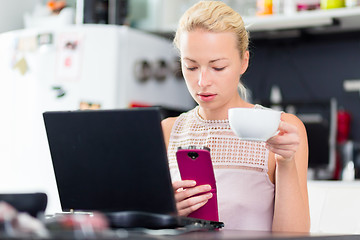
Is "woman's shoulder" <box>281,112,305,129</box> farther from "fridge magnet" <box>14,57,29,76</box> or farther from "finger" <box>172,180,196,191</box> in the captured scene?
"fridge magnet" <box>14,57,29,76</box>

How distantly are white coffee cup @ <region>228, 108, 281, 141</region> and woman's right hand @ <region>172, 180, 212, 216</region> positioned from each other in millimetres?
163

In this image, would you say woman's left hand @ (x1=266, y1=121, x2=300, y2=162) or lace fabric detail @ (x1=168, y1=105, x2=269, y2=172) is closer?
woman's left hand @ (x1=266, y1=121, x2=300, y2=162)

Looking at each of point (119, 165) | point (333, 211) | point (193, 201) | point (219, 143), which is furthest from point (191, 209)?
point (333, 211)

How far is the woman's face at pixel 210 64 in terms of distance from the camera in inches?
54.2

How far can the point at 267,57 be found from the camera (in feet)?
12.4

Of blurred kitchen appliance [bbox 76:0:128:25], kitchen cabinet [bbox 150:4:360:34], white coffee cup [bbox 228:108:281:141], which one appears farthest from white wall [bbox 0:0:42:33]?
white coffee cup [bbox 228:108:281:141]

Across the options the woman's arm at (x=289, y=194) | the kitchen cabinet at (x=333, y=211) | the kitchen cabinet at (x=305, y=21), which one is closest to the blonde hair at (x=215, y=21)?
the woman's arm at (x=289, y=194)

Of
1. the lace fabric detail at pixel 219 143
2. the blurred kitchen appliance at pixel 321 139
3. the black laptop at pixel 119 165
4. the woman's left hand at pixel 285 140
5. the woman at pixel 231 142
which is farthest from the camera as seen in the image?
the blurred kitchen appliance at pixel 321 139

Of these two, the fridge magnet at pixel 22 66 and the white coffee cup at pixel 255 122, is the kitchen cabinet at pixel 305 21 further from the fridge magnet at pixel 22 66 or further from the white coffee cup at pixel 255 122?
the white coffee cup at pixel 255 122

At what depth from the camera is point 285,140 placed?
3.51ft

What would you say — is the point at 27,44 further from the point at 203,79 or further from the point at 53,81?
the point at 203,79

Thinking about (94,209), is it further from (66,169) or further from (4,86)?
(4,86)

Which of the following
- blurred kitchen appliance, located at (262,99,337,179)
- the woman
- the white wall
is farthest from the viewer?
the white wall

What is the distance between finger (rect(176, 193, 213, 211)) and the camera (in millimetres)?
1109
